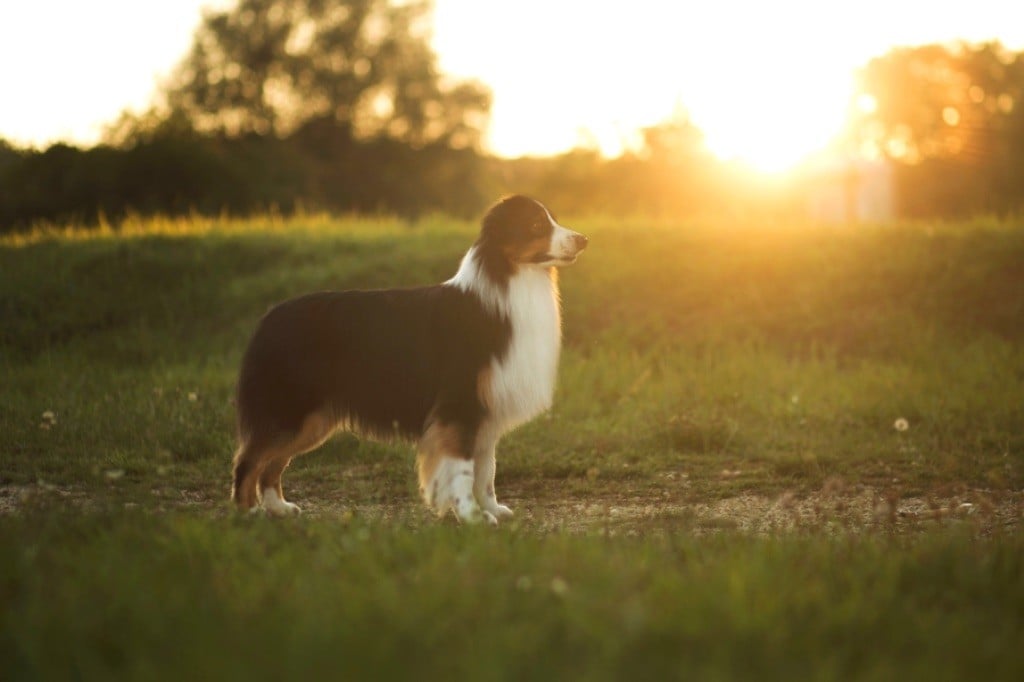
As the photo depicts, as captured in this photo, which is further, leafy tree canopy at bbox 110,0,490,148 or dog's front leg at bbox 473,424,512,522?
leafy tree canopy at bbox 110,0,490,148

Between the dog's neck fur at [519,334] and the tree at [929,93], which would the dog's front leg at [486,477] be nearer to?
the dog's neck fur at [519,334]

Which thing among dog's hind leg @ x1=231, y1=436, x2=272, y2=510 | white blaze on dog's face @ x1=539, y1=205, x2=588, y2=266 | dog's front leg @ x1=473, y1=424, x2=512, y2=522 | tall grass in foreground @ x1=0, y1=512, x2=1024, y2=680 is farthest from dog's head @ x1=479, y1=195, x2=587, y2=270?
tall grass in foreground @ x1=0, y1=512, x2=1024, y2=680

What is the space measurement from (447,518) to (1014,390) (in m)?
6.19

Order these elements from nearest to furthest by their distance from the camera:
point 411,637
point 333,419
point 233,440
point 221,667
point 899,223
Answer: point 221,667 < point 411,637 < point 333,419 < point 233,440 < point 899,223

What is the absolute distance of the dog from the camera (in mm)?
6609

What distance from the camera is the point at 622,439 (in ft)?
29.8

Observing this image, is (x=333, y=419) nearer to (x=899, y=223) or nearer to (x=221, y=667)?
(x=221, y=667)

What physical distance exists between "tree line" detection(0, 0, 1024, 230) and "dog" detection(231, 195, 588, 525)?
73.7ft

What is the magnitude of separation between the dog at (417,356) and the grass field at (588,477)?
23.5 inches

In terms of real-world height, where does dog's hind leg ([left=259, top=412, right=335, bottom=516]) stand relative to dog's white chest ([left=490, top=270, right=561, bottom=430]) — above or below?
below

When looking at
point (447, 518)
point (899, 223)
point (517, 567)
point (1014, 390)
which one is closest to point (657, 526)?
point (447, 518)

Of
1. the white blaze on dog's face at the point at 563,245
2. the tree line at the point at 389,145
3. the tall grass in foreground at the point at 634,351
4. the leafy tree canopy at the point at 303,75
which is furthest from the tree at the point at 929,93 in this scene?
the white blaze on dog's face at the point at 563,245

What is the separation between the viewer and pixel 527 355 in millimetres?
6711

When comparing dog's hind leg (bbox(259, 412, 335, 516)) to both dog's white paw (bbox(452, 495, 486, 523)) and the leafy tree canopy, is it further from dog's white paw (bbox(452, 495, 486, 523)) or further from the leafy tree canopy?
the leafy tree canopy
